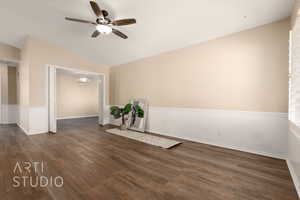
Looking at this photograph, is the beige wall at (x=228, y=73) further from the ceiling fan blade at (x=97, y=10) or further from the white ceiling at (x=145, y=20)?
the ceiling fan blade at (x=97, y=10)

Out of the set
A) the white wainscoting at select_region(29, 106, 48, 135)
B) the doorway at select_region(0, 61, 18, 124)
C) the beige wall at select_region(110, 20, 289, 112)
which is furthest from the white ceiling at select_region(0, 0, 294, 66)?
the white wainscoting at select_region(29, 106, 48, 135)

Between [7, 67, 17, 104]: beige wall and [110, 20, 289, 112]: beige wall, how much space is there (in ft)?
19.6

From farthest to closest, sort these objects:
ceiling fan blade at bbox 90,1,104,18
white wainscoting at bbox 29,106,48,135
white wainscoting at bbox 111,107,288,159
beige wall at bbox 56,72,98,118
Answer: beige wall at bbox 56,72,98,118, white wainscoting at bbox 29,106,48,135, white wainscoting at bbox 111,107,288,159, ceiling fan blade at bbox 90,1,104,18

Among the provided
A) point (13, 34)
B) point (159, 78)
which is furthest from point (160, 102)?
point (13, 34)

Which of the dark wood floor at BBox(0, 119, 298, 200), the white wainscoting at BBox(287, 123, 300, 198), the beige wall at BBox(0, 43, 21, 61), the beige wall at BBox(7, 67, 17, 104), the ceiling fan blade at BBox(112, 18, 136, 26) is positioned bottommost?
the dark wood floor at BBox(0, 119, 298, 200)

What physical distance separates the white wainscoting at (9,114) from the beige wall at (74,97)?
157 centimetres

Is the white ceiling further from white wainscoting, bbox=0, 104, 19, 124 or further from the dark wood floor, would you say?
white wainscoting, bbox=0, 104, 19, 124

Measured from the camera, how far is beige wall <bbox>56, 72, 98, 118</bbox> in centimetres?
697

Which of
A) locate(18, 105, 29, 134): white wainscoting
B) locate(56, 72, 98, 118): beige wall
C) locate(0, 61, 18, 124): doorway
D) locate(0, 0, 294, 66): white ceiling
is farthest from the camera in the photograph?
locate(56, 72, 98, 118): beige wall

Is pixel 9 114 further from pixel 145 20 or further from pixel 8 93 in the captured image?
pixel 145 20

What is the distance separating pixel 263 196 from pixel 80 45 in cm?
547

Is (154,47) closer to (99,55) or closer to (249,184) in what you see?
(99,55)

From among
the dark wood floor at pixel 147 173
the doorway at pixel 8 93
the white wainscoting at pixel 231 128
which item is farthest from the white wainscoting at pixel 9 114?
the white wainscoting at pixel 231 128

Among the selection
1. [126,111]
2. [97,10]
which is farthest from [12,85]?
[97,10]
